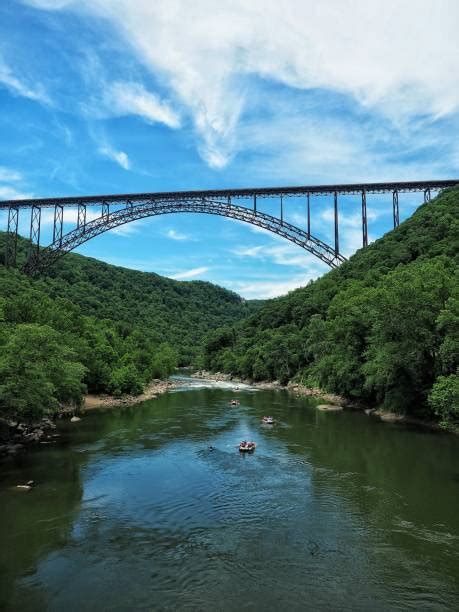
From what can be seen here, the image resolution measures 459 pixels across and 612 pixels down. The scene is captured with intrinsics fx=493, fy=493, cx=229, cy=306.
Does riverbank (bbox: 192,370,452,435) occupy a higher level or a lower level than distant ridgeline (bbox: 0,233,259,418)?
lower

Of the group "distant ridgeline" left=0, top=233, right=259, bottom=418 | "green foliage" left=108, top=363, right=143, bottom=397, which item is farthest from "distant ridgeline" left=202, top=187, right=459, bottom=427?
"distant ridgeline" left=0, top=233, right=259, bottom=418

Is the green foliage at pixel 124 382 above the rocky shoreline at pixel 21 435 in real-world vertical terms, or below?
above

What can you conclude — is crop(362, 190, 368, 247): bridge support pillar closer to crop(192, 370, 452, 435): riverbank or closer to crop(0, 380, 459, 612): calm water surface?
crop(192, 370, 452, 435): riverbank

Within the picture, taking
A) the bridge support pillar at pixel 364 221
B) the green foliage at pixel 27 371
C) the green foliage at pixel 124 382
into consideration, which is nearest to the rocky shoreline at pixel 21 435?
the green foliage at pixel 27 371

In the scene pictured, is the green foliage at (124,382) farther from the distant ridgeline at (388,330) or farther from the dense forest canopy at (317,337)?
the distant ridgeline at (388,330)

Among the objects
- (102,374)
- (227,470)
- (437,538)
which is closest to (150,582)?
(437,538)

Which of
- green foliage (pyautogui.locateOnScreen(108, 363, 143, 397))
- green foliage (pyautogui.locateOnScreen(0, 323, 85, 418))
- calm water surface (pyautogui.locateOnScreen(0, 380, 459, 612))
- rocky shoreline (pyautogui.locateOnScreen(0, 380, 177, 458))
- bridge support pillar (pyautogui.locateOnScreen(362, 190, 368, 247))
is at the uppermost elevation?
bridge support pillar (pyautogui.locateOnScreen(362, 190, 368, 247))

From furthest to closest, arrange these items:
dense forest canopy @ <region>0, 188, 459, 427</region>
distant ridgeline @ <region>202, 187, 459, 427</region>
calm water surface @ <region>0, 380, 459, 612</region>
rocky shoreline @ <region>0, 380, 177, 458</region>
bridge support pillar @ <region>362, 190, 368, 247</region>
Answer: bridge support pillar @ <region>362, 190, 368, 247</region>, distant ridgeline @ <region>202, 187, 459, 427</region>, dense forest canopy @ <region>0, 188, 459, 427</region>, rocky shoreline @ <region>0, 380, 177, 458</region>, calm water surface @ <region>0, 380, 459, 612</region>

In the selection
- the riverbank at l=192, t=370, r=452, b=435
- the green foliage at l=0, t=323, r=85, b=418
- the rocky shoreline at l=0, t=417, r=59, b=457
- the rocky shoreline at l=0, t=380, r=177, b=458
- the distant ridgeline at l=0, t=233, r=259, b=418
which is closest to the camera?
the green foliage at l=0, t=323, r=85, b=418
